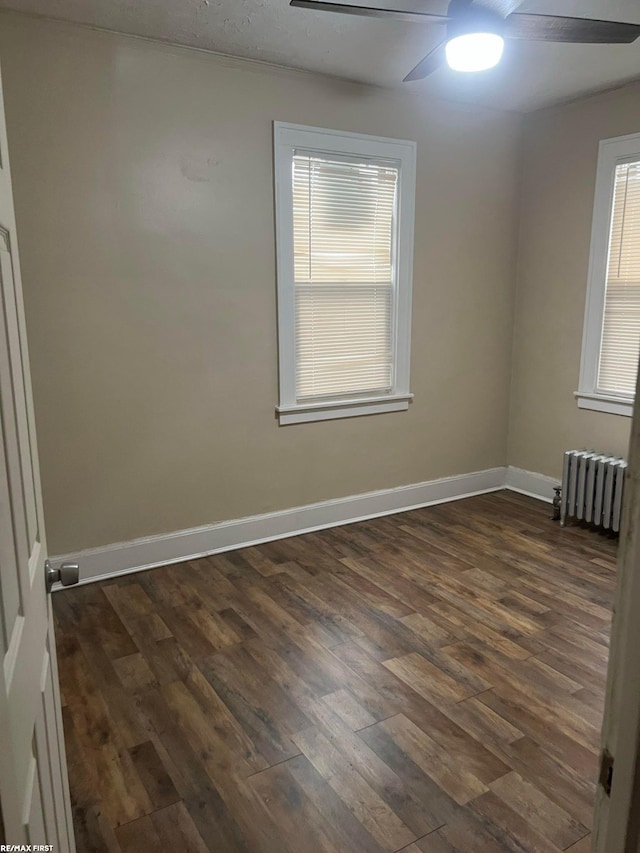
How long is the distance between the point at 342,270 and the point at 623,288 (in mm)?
1820

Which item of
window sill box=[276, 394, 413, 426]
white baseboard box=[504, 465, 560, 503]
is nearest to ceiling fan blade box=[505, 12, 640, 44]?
window sill box=[276, 394, 413, 426]

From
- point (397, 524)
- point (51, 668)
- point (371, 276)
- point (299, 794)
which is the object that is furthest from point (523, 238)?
point (51, 668)

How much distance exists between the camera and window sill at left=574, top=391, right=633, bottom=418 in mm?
3896

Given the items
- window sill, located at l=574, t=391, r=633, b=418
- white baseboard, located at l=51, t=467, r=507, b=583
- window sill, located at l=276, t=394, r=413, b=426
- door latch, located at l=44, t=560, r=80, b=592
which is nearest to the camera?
door latch, located at l=44, t=560, r=80, b=592

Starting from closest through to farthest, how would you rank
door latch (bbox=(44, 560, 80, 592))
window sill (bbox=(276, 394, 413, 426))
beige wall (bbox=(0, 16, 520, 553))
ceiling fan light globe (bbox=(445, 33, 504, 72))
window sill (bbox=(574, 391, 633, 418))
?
door latch (bbox=(44, 560, 80, 592)) → ceiling fan light globe (bbox=(445, 33, 504, 72)) → beige wall (bbox=(0, 16, 520, 553)) → window sill (bbox=(276, 394, 413, 426)) → window sill (bbox=(574, 391, 633, 418))

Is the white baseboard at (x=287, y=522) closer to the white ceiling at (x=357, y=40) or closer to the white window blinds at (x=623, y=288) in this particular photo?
the white window blinds at (x=623, y=288)

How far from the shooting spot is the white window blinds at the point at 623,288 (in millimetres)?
3727

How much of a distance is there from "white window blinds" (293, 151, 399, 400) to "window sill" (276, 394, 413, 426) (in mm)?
73

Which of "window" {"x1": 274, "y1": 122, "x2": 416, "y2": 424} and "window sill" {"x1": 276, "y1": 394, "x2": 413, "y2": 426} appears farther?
"window sill" {"x1": 276, "y1": 394, "x2": 413, "y2": 426}

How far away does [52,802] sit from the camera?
1104 mm

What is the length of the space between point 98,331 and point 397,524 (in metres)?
2.27

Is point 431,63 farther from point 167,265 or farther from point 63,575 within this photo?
point 63,575

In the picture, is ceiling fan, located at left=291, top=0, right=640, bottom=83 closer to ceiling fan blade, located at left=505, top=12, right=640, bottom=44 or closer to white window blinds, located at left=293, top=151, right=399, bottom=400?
ceiling fan blade, located at left=505, top=12, right=640, bottom=44

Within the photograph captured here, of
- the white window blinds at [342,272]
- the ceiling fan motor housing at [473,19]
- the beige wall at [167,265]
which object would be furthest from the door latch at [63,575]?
the white window blinds at [342,272]
